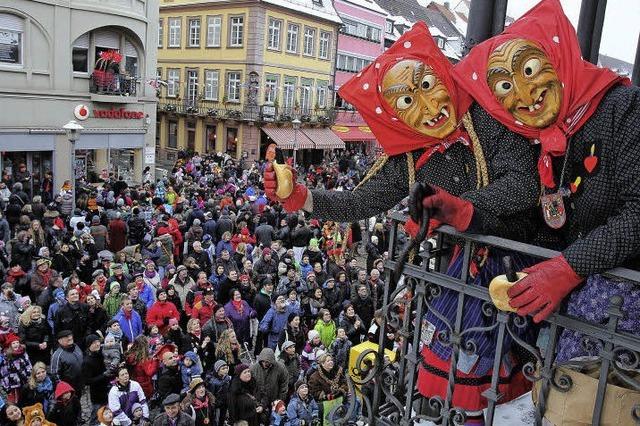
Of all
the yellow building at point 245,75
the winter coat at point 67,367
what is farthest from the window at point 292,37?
the winter coat at point 67,367

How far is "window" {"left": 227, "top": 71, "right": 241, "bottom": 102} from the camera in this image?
105 feet

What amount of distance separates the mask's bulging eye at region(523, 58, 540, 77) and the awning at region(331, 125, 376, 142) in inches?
1346

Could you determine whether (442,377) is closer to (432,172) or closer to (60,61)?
(432,172)

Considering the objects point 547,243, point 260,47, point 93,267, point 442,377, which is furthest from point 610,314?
point 260,47

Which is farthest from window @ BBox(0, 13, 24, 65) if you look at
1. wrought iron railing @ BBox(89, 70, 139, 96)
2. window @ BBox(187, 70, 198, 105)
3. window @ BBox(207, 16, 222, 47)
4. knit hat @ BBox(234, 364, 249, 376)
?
window @ BBox(187, 70, 198, 105)

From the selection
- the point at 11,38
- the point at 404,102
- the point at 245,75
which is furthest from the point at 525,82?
the point at 245,75

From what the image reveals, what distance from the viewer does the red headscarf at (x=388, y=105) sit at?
3.28 metres

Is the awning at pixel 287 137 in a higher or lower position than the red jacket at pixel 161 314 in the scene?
higher

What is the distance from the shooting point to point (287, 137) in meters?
33.2

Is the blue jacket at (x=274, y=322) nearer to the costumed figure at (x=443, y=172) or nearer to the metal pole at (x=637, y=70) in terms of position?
the metal pole at (x=637, y=70)

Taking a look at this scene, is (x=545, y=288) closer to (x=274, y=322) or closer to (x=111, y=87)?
(x=274, y=322)

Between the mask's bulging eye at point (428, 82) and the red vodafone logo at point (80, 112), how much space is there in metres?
19.3

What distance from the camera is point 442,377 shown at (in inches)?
127

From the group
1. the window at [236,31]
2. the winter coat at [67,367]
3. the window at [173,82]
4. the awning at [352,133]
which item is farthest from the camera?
the awning at [352,133]
